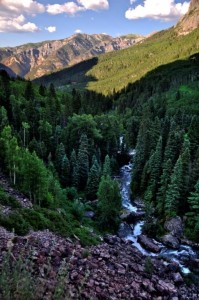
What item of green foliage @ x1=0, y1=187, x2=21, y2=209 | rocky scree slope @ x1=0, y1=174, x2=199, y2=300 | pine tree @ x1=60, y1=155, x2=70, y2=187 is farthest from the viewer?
pine tree @ x1=60, y1=155, x2=70, y2=187

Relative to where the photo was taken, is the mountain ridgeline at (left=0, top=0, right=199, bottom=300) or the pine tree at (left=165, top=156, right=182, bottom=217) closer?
the mountain ridgeline at (left=0, top=0, right=199, bottom=300)

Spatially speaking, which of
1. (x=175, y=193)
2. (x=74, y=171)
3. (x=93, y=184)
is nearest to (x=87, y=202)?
(x=93, y=184)

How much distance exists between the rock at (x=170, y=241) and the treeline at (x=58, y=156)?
29.6ft

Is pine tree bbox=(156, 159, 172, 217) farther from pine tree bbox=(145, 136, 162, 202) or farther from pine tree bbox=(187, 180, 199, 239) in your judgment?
pine tree bbox=(187, 180, 199, 239)

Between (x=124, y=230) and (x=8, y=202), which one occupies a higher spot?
(x=8, y=202)

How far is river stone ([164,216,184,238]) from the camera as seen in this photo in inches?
2310

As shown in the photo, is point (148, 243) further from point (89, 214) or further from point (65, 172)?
point (65, 172)

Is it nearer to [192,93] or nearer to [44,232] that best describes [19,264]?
[44,232]

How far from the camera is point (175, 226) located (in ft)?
198

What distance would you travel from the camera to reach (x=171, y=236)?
186 feet

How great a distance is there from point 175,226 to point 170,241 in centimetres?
578

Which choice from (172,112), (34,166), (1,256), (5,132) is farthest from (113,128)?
(1,256)

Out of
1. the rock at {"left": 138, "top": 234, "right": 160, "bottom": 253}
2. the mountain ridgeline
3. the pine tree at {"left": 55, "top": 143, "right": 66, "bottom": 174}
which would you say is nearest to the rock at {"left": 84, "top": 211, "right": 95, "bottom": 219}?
the mountain ridgeline

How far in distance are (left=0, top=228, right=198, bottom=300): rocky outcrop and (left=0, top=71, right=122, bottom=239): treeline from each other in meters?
5.52
